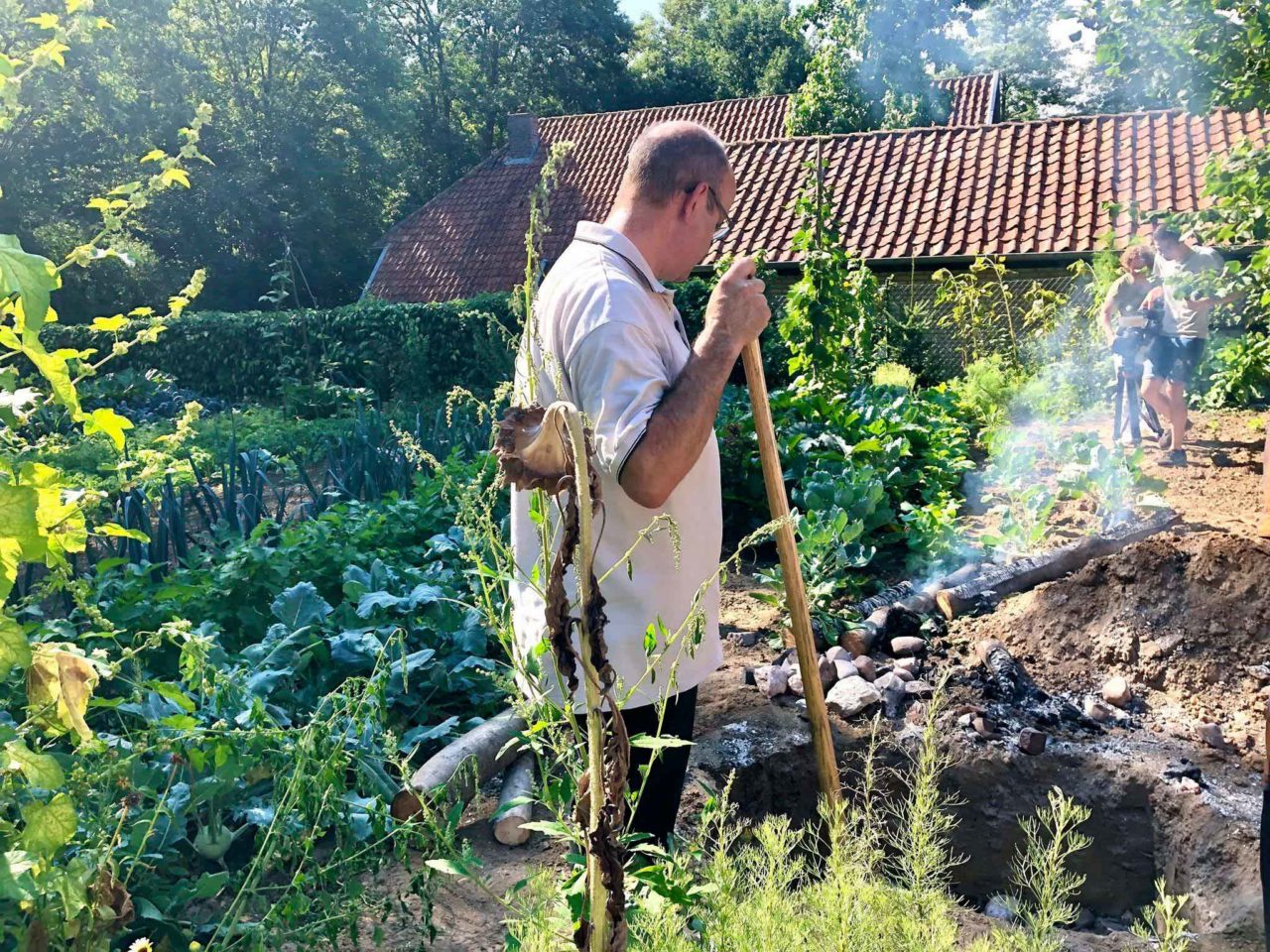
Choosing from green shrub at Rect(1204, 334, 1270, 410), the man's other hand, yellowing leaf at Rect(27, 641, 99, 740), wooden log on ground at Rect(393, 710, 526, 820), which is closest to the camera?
yellowing leaf at Rect(27, 641, 99, 740)

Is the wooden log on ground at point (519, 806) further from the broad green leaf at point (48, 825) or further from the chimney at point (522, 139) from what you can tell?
the chimney at point (522, 139)

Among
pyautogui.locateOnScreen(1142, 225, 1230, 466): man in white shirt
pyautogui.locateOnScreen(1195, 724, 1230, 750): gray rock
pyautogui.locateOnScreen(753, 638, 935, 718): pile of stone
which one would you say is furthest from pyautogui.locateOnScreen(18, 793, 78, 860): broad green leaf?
pyautogui.locateOnScreen(1142, 225, 1230, 466): man in white shirt

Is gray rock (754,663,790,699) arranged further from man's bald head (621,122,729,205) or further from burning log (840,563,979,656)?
man's bald head (621,122,729,205)

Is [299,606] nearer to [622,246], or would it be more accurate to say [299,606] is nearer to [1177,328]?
[622,246]

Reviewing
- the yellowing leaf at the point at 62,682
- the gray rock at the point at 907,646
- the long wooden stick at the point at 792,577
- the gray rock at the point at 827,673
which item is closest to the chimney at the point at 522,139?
the gray rock at the point at 907,646

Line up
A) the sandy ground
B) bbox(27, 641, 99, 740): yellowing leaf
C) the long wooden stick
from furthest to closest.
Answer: the sandy ground → the long wooden stick → bbox(27, 641, 99, 740): yellowing leaf

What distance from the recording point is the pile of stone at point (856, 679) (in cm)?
408

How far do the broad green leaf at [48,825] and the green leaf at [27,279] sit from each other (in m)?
0.77

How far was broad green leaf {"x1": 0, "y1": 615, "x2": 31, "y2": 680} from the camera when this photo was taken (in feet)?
4.77

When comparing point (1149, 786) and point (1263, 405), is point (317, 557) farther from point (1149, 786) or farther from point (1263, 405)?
point (1263, 405)

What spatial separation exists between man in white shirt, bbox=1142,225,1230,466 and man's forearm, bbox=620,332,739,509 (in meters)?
7.75

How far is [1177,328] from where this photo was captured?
8766mm

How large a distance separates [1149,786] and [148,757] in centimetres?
315

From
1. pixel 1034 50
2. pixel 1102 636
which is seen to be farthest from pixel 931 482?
pixel 1034 50
